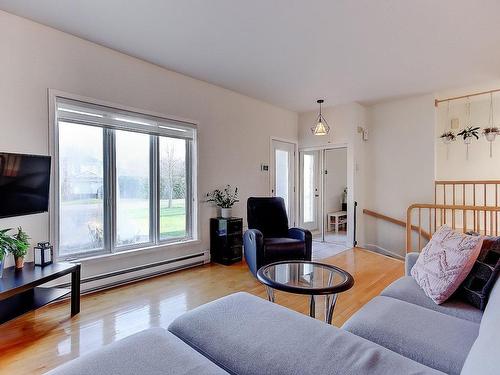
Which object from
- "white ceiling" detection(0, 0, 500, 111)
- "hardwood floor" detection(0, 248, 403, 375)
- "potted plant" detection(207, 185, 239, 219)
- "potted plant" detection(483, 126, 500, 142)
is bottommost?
"hardwood floor" detection(0, 248, 403, 375)

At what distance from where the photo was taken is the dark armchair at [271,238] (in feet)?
10.9

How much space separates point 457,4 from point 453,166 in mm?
3833

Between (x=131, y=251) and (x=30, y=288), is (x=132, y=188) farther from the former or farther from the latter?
(x=30, y=288)

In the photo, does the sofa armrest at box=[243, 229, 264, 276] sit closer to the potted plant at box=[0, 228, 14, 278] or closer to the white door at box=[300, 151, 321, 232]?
the potted plant at box=[0, 228, 14, 278]

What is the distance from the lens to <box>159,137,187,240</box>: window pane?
3.69 meters

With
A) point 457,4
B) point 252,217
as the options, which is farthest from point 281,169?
point 457,4

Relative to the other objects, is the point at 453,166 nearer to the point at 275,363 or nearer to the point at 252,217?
the point at 252,217

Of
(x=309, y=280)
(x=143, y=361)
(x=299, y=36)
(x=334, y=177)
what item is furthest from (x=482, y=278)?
(x=334, y=177)

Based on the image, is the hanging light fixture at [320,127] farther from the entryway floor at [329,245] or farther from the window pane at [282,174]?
the entryway floor at [329,245]

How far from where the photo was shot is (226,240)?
3969 mm

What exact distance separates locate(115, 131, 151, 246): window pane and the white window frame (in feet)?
0.20

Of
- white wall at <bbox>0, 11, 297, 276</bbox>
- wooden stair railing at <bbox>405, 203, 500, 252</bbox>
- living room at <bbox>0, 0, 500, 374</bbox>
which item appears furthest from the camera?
wooden stair railing at <bbox>405, 203, 500, 252</bbox>

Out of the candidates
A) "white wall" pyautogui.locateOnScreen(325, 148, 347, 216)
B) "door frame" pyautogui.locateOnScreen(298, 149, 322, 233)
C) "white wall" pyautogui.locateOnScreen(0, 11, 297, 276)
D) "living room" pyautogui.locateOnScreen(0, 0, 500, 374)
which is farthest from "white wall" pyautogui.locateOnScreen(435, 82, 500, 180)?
"white wall" pyautogui.locateOnScreen(0, 11, 297, 276)

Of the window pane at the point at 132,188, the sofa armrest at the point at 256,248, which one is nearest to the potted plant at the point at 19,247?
the window pane at the point at 132,188
